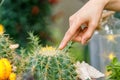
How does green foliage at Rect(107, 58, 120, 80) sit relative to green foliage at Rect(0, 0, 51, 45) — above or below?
below

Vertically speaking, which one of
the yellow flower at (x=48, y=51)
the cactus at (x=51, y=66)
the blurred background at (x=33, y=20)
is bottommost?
the cactus at (x=51, y=66)

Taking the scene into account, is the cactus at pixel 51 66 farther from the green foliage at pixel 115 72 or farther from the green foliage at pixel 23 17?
the green foliage at pixel 23 17

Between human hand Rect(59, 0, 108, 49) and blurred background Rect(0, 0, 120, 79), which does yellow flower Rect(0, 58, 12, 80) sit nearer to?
human hand Rect(59, 0, 108, 49)

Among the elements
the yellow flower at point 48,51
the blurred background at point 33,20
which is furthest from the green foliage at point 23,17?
the yellow flower at point 48,51

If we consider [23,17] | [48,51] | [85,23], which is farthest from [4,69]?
[23,17]

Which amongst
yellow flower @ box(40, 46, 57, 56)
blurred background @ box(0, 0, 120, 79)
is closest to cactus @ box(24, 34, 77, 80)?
yellow flower @ box(40, 46, 57, 56)

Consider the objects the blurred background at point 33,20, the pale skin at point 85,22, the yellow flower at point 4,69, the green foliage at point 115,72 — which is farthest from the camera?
the blurred background at point 33,20
